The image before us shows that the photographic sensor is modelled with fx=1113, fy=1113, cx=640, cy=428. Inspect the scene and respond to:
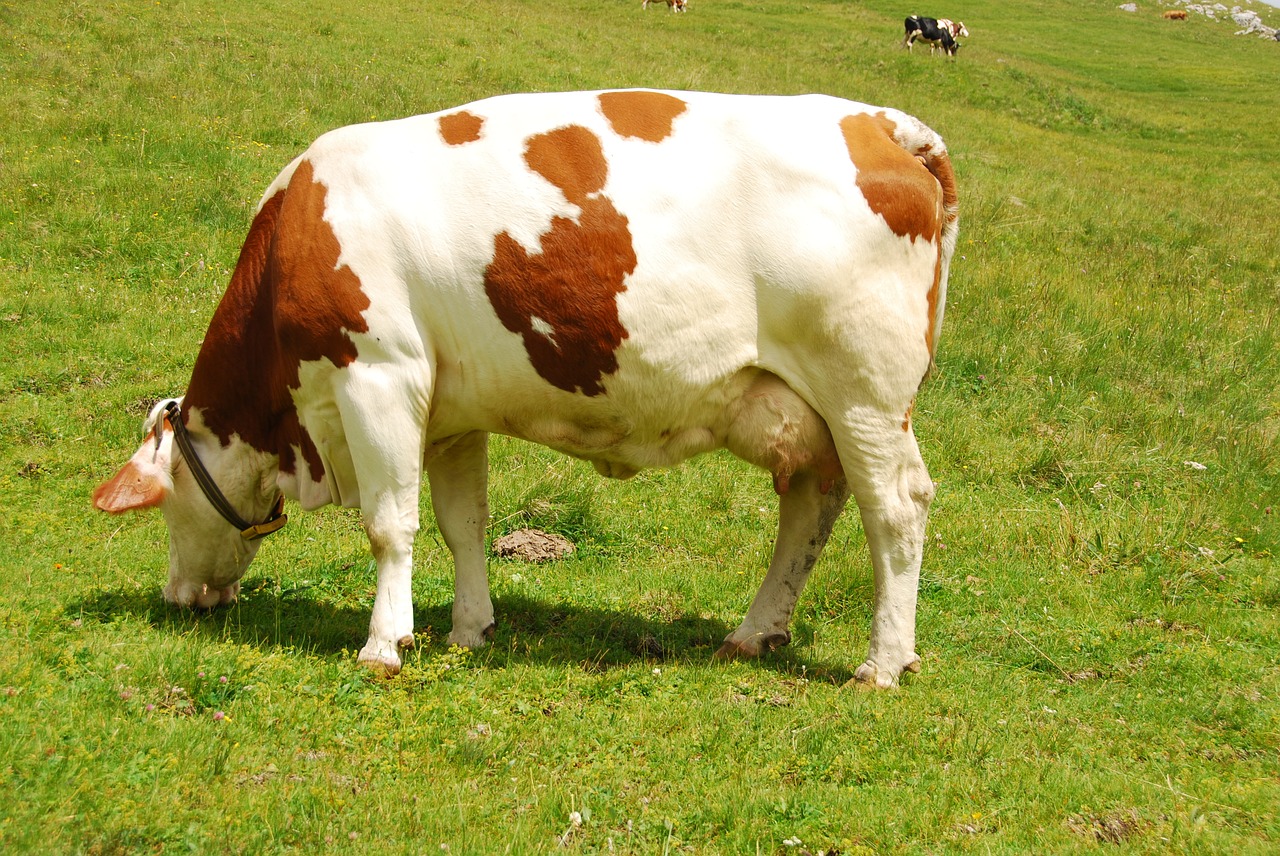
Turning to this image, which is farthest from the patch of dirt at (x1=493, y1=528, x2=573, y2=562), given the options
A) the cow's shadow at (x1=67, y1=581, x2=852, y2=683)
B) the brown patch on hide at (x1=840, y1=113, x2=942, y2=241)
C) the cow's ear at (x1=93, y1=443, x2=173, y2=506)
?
the brown patch on hide at (x1=840, y1=113, x2=942, y2=241)

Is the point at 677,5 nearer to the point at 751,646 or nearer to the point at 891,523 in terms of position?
the point at 751,646

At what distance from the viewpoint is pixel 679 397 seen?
16.9 feet

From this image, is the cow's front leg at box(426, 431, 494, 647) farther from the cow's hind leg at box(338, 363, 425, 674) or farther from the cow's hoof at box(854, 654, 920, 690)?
the cow's hoof at box(854, 654, 920, 690)

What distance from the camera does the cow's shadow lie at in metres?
5.45

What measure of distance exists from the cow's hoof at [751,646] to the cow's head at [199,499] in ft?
8.28

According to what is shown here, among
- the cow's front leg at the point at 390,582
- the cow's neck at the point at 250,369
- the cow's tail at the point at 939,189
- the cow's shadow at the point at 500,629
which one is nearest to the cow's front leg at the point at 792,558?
the cow's shadow at the point at 500,629

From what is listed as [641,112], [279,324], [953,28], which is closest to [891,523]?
[641,112]

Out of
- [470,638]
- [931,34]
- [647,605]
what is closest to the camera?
[470,638]

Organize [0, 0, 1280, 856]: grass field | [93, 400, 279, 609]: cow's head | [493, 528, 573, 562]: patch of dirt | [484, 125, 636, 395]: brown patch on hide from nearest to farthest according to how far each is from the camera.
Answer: [0, 0, 1280, 856]: grass field < [484, 125, 636, 395]: brown patch on hide < [93, 400, 279, 609]: cow's head < [493, 528, 573, 562]: patch of dirt

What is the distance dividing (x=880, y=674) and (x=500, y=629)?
2017 millimetres

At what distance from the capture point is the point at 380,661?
5.12 m

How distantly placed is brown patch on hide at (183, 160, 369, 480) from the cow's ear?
31 cm

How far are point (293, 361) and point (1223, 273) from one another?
12.5 metres

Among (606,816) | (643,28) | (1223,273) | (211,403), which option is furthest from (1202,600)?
(643,28)
